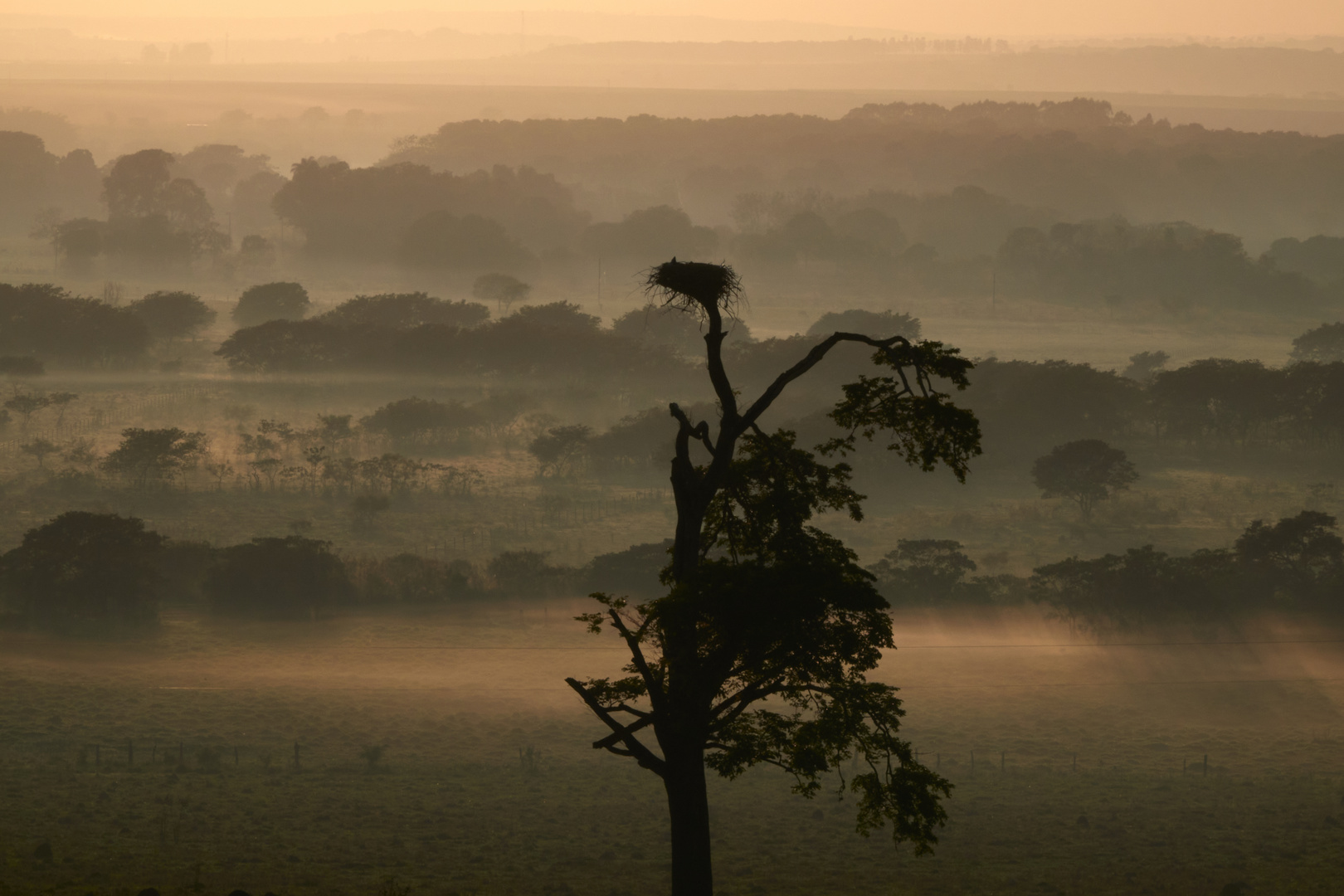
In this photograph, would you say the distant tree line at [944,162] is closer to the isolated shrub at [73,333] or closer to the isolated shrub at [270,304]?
the isolated shrub at [270,304]

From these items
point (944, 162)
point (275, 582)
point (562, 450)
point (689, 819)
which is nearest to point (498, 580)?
point (275, 582)

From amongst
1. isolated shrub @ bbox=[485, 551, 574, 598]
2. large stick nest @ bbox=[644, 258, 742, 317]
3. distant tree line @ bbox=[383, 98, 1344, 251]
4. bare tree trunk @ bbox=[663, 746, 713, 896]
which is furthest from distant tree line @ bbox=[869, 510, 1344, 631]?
distant tree line @ bbox=[383, 98, 1344, 251]

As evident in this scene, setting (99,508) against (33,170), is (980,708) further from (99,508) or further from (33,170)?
(33,170)

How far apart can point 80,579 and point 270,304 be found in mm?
46896

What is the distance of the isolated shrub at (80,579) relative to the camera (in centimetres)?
3575

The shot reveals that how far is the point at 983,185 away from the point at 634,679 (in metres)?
151

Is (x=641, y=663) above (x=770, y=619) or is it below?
below

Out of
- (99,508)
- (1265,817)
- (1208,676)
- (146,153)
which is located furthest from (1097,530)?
(146,153)

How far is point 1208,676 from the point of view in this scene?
1316 inches

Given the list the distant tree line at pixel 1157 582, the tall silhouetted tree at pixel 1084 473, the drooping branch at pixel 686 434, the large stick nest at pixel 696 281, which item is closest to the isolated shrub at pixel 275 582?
the distant tree line at pixel 1157 582

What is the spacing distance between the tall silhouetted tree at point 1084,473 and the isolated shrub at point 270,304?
1916 inches

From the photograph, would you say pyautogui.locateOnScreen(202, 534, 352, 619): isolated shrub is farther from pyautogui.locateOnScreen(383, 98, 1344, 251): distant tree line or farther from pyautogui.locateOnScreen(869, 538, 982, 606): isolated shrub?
pyautogui.locateOnScreen(383, 98, 1344, 251): distant tree line

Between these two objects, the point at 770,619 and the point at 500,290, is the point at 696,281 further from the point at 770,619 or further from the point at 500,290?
the point at 500,290

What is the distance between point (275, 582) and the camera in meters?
37.8
